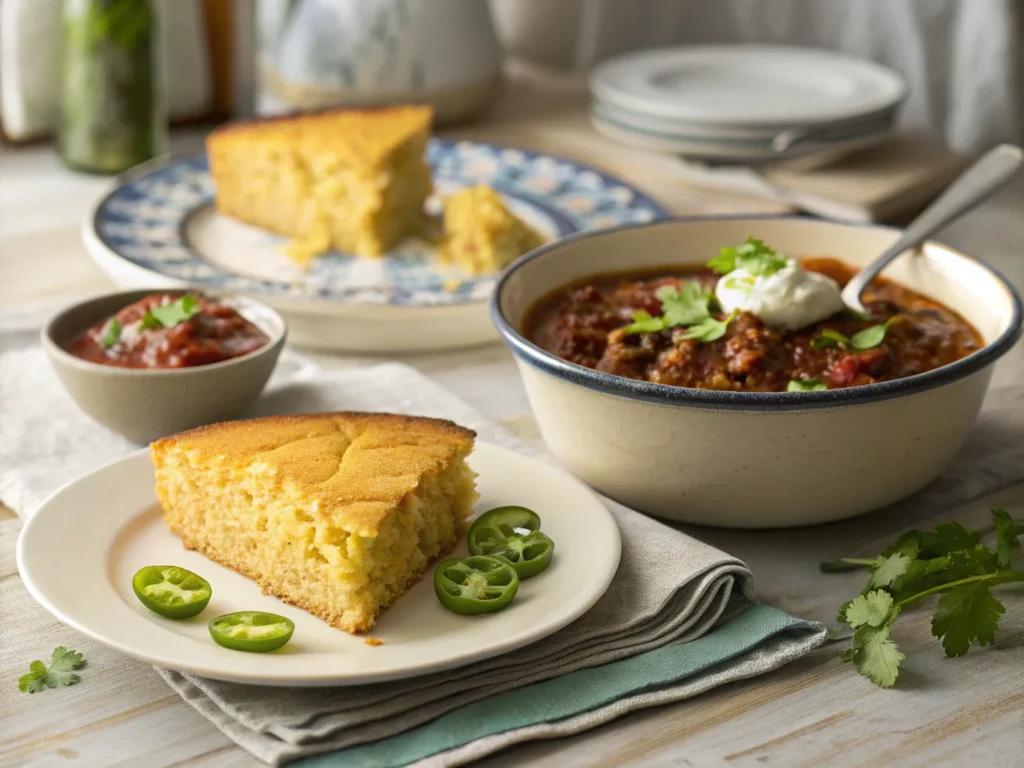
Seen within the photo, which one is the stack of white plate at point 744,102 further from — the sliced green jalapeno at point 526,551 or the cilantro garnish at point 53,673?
the cilantro garnish at point 53,673

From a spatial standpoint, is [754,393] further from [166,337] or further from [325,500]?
[166,337]

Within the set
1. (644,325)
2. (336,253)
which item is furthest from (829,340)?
(336,253)

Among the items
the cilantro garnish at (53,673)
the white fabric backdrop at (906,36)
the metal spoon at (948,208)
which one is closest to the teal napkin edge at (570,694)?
the cilantro garnish at (53,673)

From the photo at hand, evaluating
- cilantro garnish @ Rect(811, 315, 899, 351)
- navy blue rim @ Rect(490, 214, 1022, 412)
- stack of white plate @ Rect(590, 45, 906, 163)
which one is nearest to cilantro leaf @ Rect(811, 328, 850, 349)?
cilantro garnish @ Rect(811, 315, 899, 351)

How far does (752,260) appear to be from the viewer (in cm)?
223

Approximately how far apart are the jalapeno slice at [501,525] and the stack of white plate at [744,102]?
6.30ft

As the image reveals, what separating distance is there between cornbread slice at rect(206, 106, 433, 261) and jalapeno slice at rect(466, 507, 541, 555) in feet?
4.50

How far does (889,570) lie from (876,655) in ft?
0.53

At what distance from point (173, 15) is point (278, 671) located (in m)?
2.85

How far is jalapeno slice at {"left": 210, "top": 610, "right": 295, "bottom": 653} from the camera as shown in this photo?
163cm

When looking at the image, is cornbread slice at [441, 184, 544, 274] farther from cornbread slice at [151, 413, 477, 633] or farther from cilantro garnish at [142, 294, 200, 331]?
cornbread slice at [151, 413, 477, 633]

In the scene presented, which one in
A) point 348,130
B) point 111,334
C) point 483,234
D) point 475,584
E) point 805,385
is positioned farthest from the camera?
point 348,130

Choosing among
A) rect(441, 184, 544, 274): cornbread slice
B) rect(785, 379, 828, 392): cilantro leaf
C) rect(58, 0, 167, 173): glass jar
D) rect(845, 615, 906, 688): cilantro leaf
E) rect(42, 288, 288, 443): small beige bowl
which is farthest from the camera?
rect(58, 0, 167, 173): glass jar

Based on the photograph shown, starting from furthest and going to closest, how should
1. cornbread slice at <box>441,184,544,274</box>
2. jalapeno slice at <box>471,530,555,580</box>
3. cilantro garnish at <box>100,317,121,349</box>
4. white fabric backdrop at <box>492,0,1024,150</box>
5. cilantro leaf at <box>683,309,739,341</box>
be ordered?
white fabric backdrop at <box>492,0,1024,150</box> < cornbread slice at <box>441,184,544,274</box> < cilantro garnish at <box>100,317,121,349</box> < cilantro leaf at <box>683,309,739,341</box> < jalapeno slice at <box>471,530,555,580</box>
